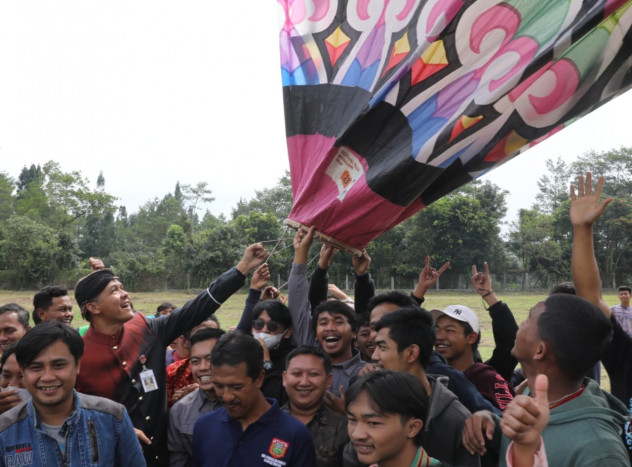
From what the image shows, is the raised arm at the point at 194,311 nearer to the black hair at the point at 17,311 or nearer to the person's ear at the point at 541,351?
the black hair at the point at 17,311

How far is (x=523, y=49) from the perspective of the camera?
3059 millimetres

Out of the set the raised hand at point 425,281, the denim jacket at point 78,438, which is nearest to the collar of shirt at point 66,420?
the denim jacket at point 78,438

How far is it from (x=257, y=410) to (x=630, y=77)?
9.43 ft

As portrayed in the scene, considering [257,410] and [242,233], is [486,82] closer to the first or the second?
[257,410]

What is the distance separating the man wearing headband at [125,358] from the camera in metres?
3.08

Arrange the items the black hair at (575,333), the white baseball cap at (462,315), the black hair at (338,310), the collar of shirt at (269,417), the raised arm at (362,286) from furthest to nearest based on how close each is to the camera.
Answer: the raised arm at (362,286) < the black hair at (338,310) < the white baseball cap at (462,315) < the collar of shirt at (269,417) < the black hair at (575,333)

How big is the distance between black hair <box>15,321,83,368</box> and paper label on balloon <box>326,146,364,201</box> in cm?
183

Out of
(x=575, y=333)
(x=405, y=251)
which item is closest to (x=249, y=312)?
(x=575, y=333)

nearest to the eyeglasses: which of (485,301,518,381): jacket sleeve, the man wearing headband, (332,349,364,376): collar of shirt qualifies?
(332,349,364,376): collar of shirt

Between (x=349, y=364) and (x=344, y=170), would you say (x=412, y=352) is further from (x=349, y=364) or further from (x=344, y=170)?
(x=344, y=170)

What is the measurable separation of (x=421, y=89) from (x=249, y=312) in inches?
79.7

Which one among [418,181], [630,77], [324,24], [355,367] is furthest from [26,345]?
[630,77]

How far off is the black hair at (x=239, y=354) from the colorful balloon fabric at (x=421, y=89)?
109 centimetres

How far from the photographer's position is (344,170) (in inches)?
140
